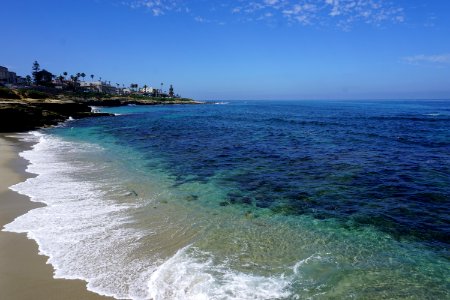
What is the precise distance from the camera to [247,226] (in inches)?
407

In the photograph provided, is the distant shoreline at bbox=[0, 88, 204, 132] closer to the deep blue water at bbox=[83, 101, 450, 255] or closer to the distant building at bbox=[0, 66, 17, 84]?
the deep blue water at bbox=[83, 101, 450, 255]

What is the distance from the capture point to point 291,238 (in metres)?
9.48

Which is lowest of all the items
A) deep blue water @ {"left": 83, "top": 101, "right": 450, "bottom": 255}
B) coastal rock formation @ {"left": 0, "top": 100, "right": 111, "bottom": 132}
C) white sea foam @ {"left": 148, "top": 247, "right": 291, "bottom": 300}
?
white sea foam @ {"left": 148, "top": 247, "right": 291, "bottom": 300}

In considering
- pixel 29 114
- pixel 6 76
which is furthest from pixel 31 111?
pixel 6 76

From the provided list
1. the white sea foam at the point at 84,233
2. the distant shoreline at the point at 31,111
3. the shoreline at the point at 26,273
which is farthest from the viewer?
the distant shoreline at the point at 31,111

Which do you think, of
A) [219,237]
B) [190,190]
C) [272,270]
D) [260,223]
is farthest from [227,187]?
[272,270]

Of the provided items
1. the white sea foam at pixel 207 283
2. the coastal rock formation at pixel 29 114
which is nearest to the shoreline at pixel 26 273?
the white sea foam at pixel 207 283

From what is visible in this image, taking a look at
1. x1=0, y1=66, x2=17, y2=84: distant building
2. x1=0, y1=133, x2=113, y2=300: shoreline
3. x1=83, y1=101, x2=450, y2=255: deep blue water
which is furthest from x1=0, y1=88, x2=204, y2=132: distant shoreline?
x1=0, y1=66, x2=17, y2=84: distant building

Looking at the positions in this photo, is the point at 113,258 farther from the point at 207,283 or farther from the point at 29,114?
the point at 29,114

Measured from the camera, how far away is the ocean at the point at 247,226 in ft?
23.6

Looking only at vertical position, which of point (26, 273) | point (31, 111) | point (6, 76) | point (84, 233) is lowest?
point (26, 273)

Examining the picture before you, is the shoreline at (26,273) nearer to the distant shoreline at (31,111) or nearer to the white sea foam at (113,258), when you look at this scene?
→ the white sea foam at (113,258)

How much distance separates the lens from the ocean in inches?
283

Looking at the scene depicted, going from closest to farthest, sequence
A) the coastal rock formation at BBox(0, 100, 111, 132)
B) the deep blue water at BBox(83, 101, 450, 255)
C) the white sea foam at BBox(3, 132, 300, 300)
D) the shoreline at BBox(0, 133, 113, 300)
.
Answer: the shoreline at BBox(0, 133, 113, 300) < the white sea foam at BBox(3, 132, 300, 300) < the deep blue water at BBox(83, 101, 450, 255) < the coastal rock formation at BBox(0, 100, 111, 132)
